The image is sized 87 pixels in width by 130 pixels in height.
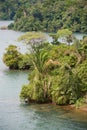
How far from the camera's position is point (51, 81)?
104 ft

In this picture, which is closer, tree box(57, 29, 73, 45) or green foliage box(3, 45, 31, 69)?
green foliage box(3, 45, 31, 69)

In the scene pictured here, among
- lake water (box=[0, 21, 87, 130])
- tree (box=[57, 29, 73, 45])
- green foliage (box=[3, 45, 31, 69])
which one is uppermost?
tree (box=[57, 29, 73, 45])

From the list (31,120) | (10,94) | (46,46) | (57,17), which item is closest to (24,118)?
(31,120)

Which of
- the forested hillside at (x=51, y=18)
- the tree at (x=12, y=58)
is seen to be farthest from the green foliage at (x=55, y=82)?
the forested hillside at (x=51, y=18)

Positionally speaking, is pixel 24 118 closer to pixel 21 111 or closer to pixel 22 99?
pixel 21 111

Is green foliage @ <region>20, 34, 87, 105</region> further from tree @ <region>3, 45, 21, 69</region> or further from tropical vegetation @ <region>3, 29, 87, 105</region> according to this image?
tree @ <region>3, 45, 21, 69</region>

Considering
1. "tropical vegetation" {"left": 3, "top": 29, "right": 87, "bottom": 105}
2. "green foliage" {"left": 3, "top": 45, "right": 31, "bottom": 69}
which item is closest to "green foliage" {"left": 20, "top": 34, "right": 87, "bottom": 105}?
"tropical vegetation" {"left": 3, "top": 29, "right": 87, "bottom": 105}

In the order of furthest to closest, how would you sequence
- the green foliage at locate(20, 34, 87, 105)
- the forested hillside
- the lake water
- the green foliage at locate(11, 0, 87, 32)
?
the green foliage at locate(11, 0, 87, 32), the forested hillside, the green foliage at locate(20, 34, 87, 105), the lake water

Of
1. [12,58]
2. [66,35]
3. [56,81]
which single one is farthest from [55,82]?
[66,35]

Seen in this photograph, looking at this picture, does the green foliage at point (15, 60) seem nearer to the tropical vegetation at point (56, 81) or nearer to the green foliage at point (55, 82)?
the tropical vegetation at point (56, 81)

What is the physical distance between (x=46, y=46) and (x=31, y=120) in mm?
16455

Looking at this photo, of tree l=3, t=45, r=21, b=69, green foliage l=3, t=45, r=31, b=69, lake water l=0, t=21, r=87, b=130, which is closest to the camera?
lake water l=0, t=21, r=87, b=130

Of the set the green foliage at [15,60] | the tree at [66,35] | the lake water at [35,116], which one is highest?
the tree at [66,35]

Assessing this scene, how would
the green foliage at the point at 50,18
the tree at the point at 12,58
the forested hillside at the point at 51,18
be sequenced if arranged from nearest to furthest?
the tree at the point at 12,58 < the forested hillside at the point at 51,18 < the green foliage at the point at 50,18
